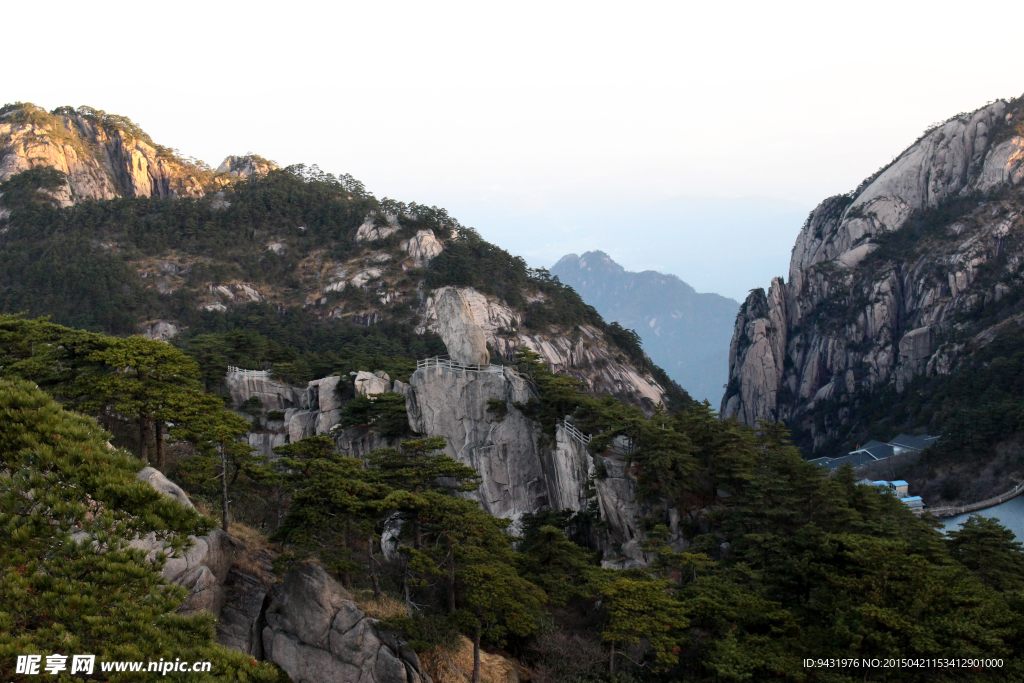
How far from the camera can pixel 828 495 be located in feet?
69.1

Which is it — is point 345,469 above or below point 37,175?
below

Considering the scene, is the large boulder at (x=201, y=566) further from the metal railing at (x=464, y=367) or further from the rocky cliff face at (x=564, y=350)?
the rocky cliff face at (x=564, y=350)

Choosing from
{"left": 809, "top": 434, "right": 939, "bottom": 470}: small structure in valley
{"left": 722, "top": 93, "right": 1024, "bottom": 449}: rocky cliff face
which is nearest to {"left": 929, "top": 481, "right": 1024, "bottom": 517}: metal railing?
{"left": 809, "top": 434, "right": 939, "bottom": 470}: small structure in valley

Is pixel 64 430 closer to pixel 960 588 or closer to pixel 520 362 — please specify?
pixel 960 588

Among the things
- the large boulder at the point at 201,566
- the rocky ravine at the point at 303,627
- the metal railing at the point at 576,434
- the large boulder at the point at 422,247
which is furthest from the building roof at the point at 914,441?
the large boulder at the point at 201,566

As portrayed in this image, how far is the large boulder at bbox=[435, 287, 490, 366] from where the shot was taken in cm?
2805

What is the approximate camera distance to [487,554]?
1590cm

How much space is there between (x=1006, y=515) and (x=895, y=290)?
40840 mm

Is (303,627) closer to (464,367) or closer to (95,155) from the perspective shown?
(464,367)

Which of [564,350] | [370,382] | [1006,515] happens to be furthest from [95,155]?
[1006,515]

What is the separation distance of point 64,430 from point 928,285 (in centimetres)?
7754

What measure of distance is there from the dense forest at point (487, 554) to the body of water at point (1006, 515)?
59.4 feet

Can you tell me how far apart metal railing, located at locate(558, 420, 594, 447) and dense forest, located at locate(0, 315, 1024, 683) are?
4.61 feet

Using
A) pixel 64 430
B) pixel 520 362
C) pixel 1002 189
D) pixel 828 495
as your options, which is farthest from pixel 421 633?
pixel 1002 189
